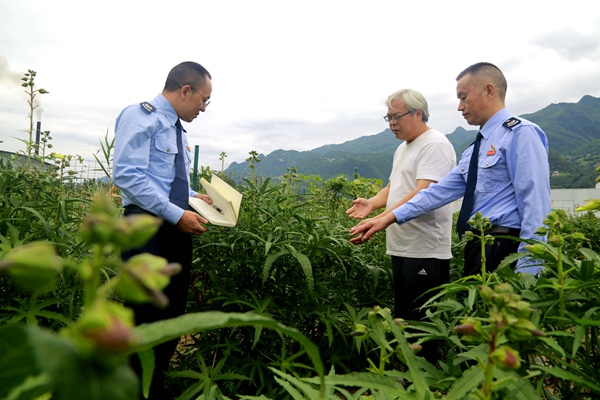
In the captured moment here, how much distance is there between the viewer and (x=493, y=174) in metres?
2.49

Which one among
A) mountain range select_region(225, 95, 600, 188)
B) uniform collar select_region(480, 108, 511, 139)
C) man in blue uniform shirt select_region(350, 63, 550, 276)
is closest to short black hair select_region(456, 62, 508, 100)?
man in blue uniform shirt select_region(350, 63, 550, 276)

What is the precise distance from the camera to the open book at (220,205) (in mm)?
2432

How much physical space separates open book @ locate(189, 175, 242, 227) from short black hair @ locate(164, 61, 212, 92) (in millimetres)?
649

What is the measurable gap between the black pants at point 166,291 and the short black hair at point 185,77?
2.91ft

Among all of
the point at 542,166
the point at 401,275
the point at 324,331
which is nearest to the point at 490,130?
the point at 542,166

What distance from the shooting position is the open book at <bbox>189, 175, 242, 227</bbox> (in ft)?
7.98

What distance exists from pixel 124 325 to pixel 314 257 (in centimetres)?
245

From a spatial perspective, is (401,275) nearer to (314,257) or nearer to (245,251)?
(314,257)

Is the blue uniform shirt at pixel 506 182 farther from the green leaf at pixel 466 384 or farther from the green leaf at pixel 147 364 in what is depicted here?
the green leaf at pixel 147 364

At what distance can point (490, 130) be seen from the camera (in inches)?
104

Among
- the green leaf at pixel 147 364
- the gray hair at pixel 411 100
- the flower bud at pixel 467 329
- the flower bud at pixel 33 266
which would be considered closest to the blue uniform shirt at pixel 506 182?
the gray hair at pixel 411 100

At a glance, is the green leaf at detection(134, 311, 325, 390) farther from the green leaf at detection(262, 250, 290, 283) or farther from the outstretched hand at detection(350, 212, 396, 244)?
the outstretched hand at detection(350, 212, 396, 244)

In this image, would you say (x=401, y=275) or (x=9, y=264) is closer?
(x=9, y=264)

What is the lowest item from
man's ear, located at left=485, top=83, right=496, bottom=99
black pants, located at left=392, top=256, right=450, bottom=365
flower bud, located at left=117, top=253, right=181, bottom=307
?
black pants, located at left=392, top=256, right=450, bottom=365
